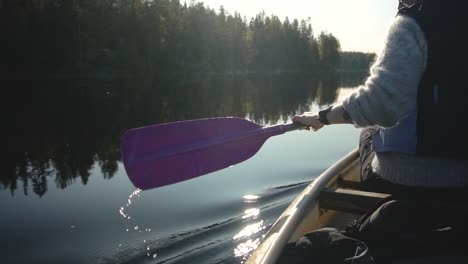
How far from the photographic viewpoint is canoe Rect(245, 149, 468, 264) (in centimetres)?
232

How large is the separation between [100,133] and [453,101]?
31.7 ft

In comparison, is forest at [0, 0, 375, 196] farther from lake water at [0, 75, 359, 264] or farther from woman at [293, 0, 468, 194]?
woman at [293, 0, 468, 194]

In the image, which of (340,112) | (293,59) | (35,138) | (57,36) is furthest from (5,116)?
(293,59)

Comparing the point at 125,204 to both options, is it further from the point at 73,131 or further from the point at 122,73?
the point at 122,73

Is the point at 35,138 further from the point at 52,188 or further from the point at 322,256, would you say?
the point at 322,256

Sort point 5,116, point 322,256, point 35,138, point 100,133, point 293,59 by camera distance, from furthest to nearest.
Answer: point 293,59 < point 5,116 < point 100,133 < point 35,138 < point 322,256

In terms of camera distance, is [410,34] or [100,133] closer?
[410,34]

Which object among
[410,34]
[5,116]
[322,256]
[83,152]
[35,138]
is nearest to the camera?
[410,34]

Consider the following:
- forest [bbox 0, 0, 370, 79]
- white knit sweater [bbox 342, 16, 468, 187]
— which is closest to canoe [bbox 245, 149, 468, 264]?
white knit sweater [bbox 342, 16, 468, 187]

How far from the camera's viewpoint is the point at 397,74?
1.74 metres

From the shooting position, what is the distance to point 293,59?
81.8 m

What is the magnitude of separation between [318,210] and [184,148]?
3.58 ft

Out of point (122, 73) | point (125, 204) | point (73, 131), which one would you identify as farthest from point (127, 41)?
point (125, 204)

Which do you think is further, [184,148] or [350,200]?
[184,148]
